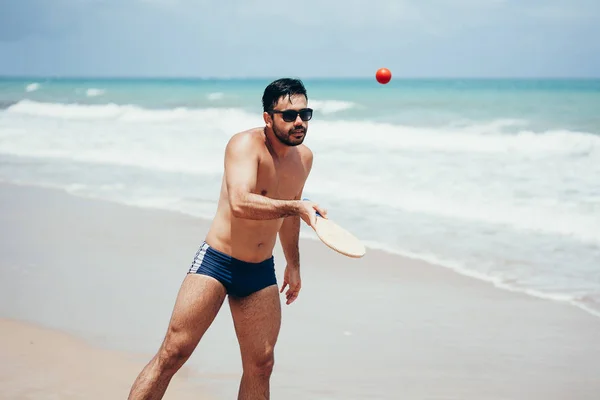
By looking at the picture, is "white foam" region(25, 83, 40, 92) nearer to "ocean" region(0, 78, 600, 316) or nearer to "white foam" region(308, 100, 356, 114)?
"white foam" region(308, 100, 356, 114)

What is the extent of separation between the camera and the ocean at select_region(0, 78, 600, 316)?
761cm

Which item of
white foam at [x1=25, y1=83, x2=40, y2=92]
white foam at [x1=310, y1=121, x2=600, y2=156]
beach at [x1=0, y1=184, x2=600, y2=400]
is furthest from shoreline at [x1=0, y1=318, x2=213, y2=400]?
white foam at [x1=25, y1=83, x2=40, y2=92]

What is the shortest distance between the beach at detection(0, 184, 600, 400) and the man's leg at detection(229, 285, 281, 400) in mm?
979

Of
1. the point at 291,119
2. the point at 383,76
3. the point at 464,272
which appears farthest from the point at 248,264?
the point at 464,272

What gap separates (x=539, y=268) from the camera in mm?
7070

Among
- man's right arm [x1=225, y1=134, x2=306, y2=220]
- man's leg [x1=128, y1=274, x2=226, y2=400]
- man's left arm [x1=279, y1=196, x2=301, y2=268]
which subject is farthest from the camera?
man's left arm [x1=279, y1=196, x2=301, y2=268]

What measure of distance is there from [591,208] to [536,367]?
5562 mm

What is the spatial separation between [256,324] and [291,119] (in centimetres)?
89

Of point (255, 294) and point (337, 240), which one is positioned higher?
point (337, 240)

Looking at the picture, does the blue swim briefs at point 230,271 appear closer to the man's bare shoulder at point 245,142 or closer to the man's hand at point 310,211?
the man's bare shoulder at point 245,142

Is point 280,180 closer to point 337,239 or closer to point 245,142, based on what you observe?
point 245,142

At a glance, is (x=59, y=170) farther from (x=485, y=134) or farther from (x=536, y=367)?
(x=485, y=134)

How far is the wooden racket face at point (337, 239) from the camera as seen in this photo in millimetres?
2925

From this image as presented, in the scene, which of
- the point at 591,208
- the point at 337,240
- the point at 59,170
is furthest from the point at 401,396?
the point at 59,170
